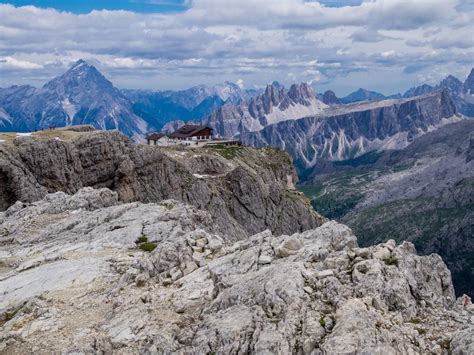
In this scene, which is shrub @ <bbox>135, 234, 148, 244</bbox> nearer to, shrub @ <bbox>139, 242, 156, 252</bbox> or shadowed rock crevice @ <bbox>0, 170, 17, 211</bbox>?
shrub @ <bbox>139, 242, 156, 252</bbox>

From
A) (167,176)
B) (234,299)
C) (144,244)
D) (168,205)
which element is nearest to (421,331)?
(234,299)

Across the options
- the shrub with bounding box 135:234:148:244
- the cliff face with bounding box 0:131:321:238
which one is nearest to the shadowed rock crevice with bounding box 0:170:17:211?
the cliff face with bounding box 0:131:321:238

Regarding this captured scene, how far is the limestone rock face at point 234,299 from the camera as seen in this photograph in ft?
66.1

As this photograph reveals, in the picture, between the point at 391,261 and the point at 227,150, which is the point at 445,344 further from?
the point at 227,150

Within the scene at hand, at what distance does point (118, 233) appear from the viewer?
39.4 meters

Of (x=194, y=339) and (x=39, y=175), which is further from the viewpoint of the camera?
(x=39, y=175)

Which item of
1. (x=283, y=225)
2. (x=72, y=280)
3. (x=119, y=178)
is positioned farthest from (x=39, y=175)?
(x=283, y=225)

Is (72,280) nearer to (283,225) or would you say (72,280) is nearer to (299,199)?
(283,225)

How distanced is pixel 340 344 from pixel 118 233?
82.6 feet

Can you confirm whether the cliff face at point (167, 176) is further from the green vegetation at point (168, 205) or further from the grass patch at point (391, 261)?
the grass patch at point (391, 261)

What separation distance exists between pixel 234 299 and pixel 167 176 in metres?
89.7

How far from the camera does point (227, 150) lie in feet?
563

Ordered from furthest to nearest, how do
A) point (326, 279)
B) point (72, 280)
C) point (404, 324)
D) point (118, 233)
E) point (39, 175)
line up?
point (39, 175) < point (118, 233) < point (72, 280) < point (326, 279) < point (404, 324)

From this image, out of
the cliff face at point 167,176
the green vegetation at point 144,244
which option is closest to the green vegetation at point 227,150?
the cliff face at point 167,176
